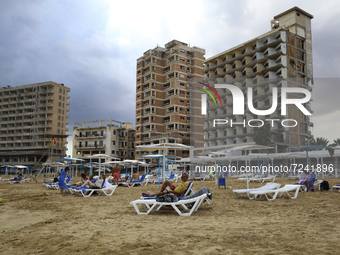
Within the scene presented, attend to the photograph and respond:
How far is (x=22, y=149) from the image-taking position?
6644cm

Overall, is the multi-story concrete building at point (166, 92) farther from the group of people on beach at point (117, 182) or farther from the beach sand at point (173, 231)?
the beach sand at point (173, 231)

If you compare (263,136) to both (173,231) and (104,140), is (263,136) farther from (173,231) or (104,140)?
(173,231)

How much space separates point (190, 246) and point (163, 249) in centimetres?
39

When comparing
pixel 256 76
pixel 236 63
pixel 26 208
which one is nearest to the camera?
pixel 26 208

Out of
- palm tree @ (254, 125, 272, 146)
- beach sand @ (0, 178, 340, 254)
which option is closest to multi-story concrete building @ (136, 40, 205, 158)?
palm tree @ (254, 125, 272, 146)

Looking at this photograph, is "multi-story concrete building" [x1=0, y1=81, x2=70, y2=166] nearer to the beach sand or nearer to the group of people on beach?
the group of people on beach

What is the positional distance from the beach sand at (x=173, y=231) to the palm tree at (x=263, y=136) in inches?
1641

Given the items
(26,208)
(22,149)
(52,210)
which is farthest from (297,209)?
(22,149)

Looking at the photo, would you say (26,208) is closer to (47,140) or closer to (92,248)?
(92,248)

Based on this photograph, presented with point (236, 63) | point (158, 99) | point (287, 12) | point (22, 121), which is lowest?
point (22, 121)

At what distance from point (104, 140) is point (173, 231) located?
61348 millimetres

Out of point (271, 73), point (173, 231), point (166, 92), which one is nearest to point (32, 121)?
point (166, 92)

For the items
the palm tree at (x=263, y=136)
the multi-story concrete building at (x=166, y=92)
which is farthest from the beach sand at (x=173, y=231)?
the multi-story concrete building at (x=166, y=92)

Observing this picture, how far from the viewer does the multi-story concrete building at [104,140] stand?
64375 millimetres
